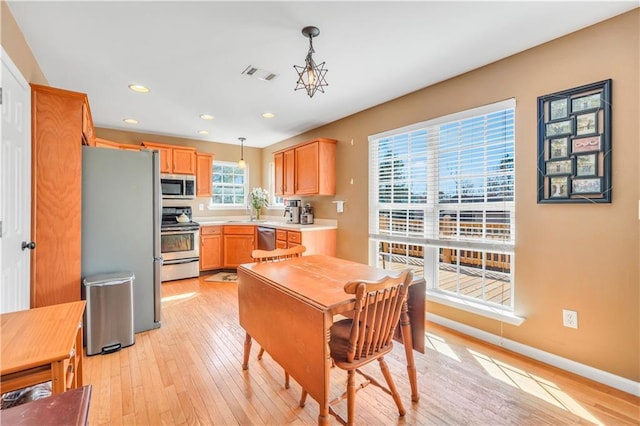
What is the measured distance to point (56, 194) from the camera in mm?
2328

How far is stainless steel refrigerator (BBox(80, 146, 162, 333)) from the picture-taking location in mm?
2590

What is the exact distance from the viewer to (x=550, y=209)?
2.24 metres

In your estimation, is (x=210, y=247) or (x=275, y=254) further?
(x=210, y=247)

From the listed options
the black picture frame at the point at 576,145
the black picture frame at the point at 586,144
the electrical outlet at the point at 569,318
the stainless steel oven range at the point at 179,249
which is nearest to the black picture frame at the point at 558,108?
the black picture frame at the point at 576,145

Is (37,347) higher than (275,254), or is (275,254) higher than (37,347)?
(275,254)

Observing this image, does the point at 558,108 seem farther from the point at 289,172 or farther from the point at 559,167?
the point at 289,172

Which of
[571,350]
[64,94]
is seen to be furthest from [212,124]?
[571,350]

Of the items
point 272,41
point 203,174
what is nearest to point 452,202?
point 272,41

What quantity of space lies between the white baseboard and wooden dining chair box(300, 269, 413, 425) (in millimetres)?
1348

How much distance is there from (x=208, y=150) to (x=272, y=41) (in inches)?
154

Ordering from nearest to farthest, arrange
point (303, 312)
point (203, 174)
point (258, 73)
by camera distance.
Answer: point (303, 312) → point (258, 73) → point (203, 174)

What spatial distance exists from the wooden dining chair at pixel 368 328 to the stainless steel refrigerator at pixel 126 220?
2172mm

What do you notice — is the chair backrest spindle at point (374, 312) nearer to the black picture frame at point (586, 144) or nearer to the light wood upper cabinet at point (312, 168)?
the black picture frame at point (586, 144)

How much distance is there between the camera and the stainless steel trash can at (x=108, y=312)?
243 cm
